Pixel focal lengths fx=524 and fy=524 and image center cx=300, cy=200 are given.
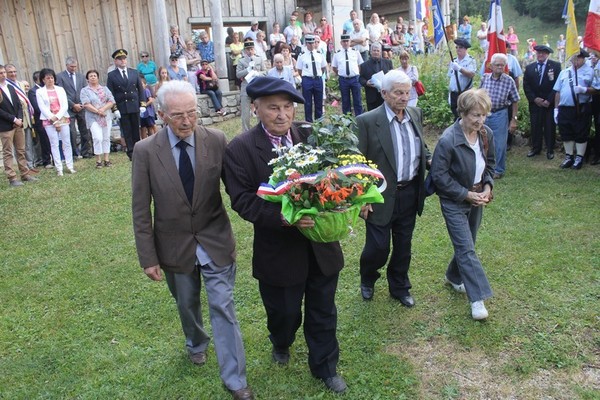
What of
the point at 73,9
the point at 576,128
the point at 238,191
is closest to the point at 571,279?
the point at 238,191

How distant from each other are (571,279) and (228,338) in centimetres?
356

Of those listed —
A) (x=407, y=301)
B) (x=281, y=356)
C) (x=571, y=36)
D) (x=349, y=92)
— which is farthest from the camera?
(x=349, y=92)

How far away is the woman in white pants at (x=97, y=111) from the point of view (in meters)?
11.1

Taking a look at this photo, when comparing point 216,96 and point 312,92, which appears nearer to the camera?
point 312,92

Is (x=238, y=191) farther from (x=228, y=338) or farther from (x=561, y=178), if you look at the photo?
(x=561, y=178)

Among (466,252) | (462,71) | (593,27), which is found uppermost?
(593,27)

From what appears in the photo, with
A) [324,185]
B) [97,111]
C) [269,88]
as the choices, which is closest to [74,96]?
[97,111]

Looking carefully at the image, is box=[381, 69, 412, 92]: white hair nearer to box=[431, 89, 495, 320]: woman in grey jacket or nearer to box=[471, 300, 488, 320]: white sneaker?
box=[431, 89, 495, 320]: woman in grey jacket

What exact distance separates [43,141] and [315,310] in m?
10.1

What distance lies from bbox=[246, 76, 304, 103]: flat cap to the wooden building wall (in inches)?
457

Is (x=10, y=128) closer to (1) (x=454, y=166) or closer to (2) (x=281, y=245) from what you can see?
(2) (x=281, y=245)

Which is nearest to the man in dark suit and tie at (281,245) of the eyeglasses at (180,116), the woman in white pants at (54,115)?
the eyeglasses at (180,116)

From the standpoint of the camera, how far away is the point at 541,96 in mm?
9891

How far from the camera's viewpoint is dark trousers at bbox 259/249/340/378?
3621mm
